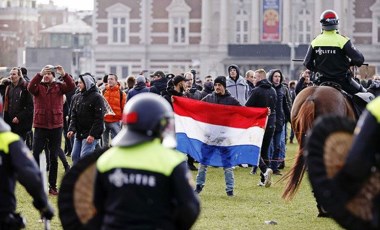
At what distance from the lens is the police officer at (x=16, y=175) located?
757cm

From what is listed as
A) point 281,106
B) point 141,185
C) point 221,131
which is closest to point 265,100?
point 281,106

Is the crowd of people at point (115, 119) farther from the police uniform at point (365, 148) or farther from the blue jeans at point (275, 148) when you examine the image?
the police uniform at point (365, 148)

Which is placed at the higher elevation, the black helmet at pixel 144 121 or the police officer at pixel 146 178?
the black helmet at pixel 144 121

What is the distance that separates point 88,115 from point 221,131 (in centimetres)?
186

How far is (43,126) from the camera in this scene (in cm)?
1554

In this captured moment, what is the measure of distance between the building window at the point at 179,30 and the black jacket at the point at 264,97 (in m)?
50.3

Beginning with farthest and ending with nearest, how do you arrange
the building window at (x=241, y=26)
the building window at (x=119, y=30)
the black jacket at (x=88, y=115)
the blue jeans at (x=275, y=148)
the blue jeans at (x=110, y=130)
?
the building window at (x=119, y=30)
the building window at (x=241, y=26)
the blue jeans at (x=275, y=148)
the blue jeans at (x=110, y=130)
the black jacket at (x=88, y=115)

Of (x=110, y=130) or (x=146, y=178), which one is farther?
(x=110, y=130)

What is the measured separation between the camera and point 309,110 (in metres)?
13.1

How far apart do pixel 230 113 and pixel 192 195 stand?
31.7ft

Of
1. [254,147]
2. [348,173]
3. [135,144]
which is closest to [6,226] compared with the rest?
[135,144]

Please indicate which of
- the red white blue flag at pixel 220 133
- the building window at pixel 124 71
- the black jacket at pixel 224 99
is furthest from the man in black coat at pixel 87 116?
the building window at pixel 124 71

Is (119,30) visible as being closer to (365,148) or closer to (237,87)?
(237,87)

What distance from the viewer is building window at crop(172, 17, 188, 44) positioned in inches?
2730
